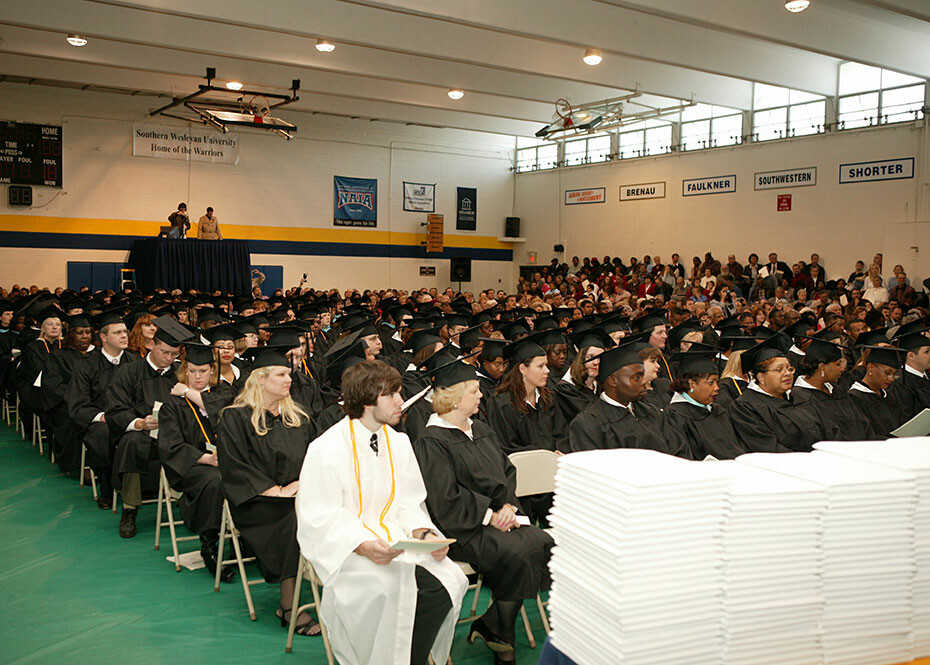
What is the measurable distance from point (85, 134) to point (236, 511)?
21176mm

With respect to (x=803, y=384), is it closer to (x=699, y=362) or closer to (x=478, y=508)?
(x=699, y=362)

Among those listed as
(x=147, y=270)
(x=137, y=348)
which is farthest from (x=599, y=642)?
(x=147, y=270)

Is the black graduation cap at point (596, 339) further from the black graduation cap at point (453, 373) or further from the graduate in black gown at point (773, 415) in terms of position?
the black graduation cap at point (453, 373)

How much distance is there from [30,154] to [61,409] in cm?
1676

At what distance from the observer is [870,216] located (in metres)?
19.9

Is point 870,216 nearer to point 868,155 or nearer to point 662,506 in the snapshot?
point 868,155

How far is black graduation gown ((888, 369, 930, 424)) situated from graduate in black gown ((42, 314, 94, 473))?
7727 millimetres

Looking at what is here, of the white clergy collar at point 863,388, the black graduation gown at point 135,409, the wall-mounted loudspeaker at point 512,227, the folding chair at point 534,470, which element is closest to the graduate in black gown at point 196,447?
→ the black graduation gown at point 135,409

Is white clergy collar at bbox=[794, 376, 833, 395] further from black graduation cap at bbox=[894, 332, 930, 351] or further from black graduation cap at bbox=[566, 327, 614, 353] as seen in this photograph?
black graduation cap at bbox=[566, 327, 614, 353]

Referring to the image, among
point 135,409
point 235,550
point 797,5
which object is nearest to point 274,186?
point 797,5

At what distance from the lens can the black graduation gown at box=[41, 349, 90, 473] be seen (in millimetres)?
7906

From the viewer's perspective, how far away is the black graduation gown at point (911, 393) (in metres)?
7.57

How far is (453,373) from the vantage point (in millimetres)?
4742

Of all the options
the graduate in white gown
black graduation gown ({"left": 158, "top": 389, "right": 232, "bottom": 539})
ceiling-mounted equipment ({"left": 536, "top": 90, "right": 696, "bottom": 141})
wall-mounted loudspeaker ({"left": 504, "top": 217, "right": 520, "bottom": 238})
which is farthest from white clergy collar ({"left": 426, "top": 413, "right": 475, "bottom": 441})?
wall-mounted loudspeaker ({"left": 504, "top": 217, "right": 520, "bottom": 238})
